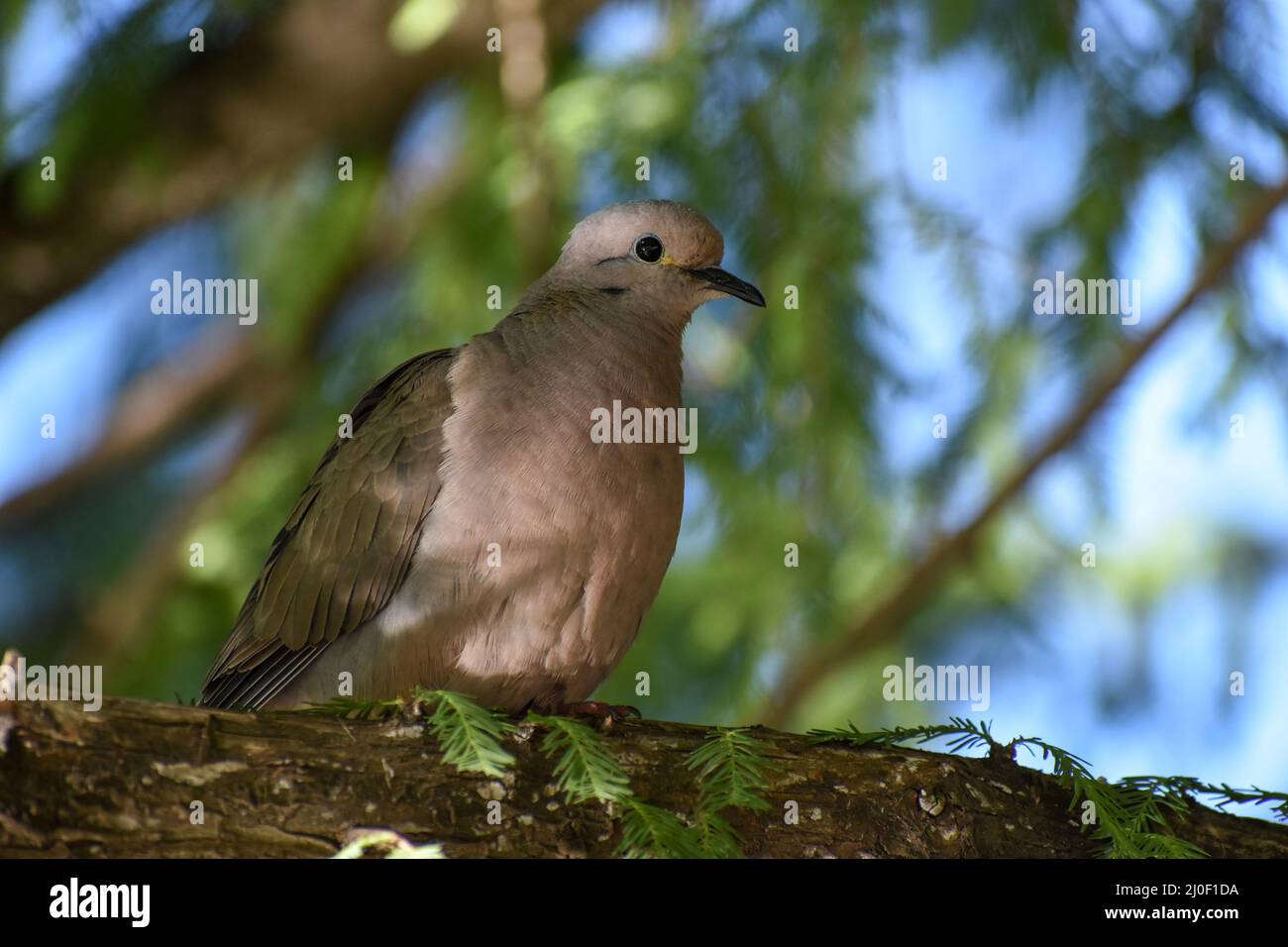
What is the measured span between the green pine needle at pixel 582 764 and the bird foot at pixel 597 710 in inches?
13.0

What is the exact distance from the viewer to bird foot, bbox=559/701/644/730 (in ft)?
10.5

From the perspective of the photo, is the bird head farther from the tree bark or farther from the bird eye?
the tree bark

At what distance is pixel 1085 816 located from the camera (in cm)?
291

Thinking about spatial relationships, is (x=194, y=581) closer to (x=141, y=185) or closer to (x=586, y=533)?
(x=141, y=185)

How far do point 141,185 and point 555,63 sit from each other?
5.66 ft

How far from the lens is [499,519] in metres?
3.33

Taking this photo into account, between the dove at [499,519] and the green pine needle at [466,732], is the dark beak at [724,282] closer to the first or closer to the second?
the dove at [499,519]

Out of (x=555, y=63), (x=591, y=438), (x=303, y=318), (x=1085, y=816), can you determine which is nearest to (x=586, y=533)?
(x=591, y=438)

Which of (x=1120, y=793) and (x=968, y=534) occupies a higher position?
(x=968, y=534)

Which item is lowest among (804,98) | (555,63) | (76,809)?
(76,809)

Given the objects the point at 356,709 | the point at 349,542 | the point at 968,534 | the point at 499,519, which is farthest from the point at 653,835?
the point at 968,534

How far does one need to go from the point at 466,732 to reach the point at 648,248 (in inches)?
70.6

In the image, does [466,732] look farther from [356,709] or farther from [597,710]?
[597,710]

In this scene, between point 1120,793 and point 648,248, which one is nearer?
point 1120,793
